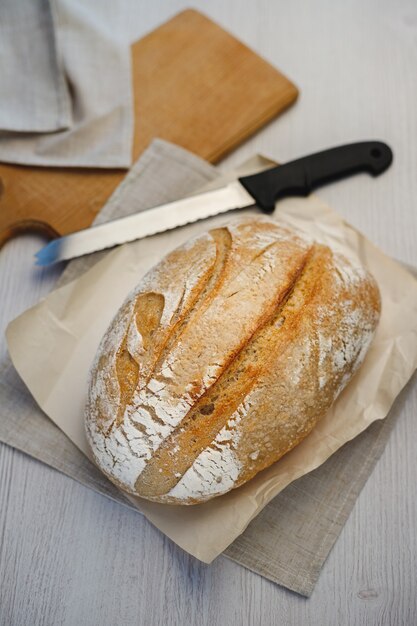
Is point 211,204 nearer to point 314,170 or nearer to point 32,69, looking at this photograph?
point 314,170

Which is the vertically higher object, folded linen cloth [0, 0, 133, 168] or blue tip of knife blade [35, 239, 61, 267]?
folded linen cloth [0, 0, 133, 168]

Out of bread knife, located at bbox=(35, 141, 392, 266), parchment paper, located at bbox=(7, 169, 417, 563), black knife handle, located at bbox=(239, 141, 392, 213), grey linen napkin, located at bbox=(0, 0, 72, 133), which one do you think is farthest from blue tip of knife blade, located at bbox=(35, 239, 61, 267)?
black knife handle, located at bbox=(239, 141, 392, 213)

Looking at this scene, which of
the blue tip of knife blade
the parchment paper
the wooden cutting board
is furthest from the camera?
the wooden cutting board

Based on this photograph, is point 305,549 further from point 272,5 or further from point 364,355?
point 272,5

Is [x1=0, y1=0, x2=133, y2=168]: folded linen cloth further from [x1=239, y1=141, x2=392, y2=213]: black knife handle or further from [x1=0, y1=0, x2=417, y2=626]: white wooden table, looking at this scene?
[x1=239, y1=141, x2=392, y2=213]: black knife handle

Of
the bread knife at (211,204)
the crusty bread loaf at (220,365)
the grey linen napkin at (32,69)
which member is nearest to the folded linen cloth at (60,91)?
the grey linen napkin at (32,69)

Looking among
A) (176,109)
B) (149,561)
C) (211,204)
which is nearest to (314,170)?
(211,204)
